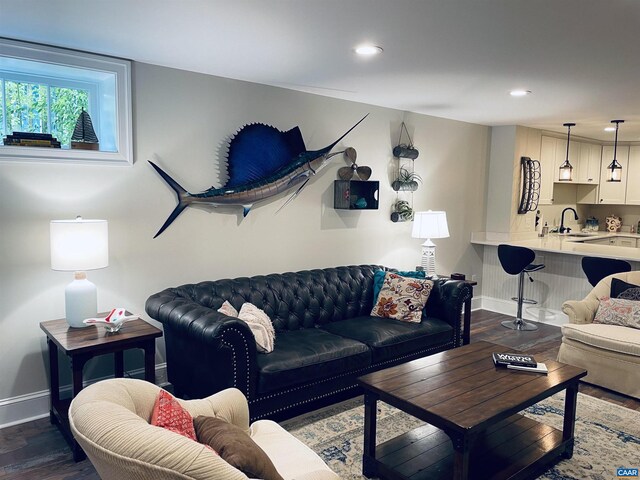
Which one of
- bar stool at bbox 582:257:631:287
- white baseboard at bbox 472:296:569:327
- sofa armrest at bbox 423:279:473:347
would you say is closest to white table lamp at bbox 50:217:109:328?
sofa armrest at bbox 423:279:473:347

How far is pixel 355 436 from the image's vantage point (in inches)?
118

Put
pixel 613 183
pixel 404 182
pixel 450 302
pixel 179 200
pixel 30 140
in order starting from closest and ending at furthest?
pixel 30 140
pixel 179 200
pixel 450 302
pixel 404 182
pixel 613 183

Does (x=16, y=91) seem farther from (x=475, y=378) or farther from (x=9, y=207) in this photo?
(x=475, y=378)

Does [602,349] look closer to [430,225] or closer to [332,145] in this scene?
[430,225]

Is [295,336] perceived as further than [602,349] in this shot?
No

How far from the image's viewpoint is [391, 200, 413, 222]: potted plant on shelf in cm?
516

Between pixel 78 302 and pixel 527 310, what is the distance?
505 cm

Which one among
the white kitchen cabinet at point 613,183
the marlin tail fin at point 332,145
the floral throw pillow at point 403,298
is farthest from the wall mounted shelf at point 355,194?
the white kitchen cabinet at point 613,183

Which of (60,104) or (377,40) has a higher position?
(377,40)

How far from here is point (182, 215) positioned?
3672 millimetres

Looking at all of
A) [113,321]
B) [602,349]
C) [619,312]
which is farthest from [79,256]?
[619,312]

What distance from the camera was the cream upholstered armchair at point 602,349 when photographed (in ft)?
11.8

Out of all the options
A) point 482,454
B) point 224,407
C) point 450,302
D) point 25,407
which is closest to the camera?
point 224,407

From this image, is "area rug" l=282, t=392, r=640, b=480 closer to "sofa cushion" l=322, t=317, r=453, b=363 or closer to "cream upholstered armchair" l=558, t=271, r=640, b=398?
"cream upholstered armchair" l=558, t=271, r=640, b=398
